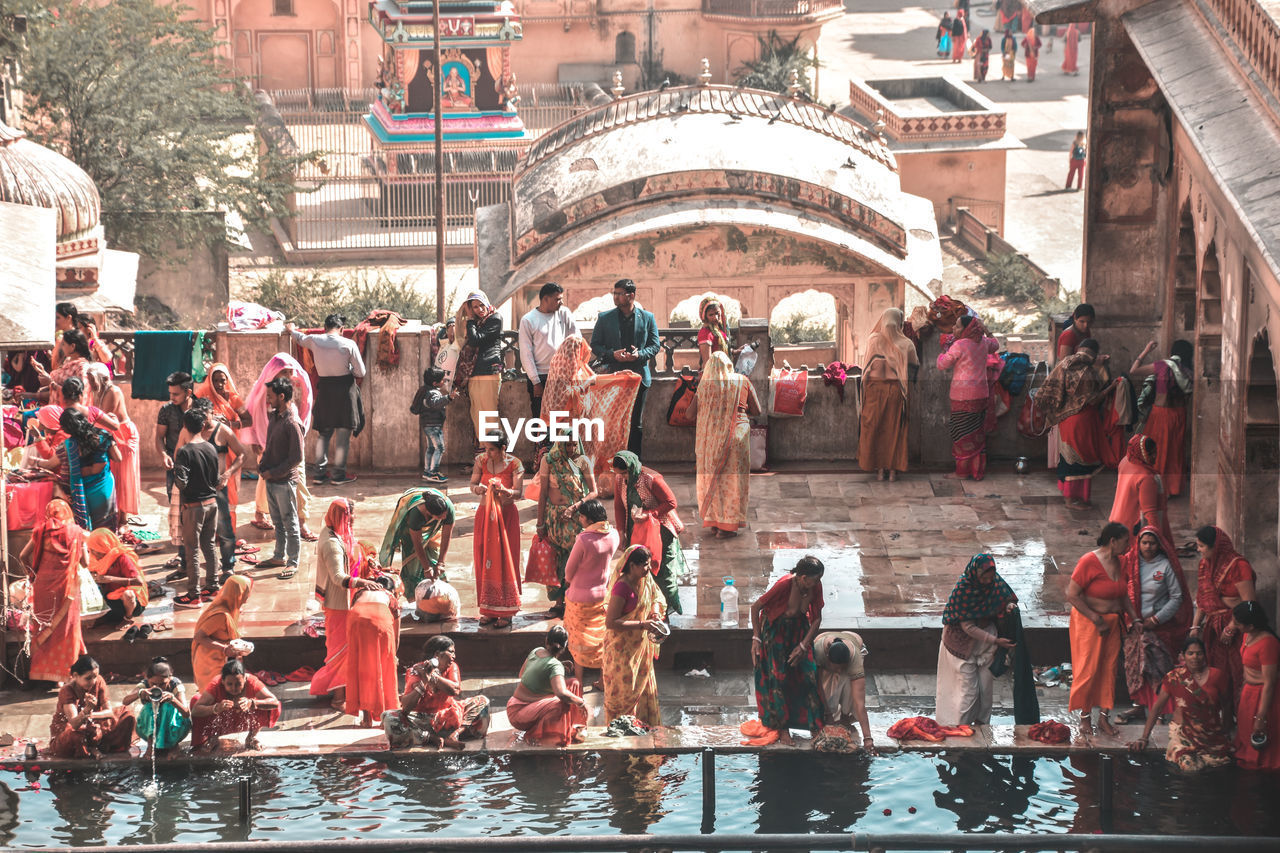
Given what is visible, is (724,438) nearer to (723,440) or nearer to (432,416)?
(723,440)

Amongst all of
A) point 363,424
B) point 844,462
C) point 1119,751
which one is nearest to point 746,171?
point 844,462

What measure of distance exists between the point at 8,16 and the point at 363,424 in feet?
44.1

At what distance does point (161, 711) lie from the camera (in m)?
9.84

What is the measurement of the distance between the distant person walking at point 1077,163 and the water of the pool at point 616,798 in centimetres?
2662

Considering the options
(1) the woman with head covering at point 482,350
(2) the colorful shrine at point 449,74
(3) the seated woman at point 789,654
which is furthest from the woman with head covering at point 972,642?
(2) the colorful shrine at point 449,74

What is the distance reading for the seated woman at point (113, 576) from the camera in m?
11.7

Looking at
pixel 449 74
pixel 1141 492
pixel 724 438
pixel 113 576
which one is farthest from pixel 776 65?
pixel 113 576

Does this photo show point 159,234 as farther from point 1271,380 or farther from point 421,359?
point 1271,380

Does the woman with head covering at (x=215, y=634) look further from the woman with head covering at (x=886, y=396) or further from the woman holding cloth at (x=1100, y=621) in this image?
the woman with head covering at (x=886, y=396)

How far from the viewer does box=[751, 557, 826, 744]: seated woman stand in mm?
9906

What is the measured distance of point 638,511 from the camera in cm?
1141

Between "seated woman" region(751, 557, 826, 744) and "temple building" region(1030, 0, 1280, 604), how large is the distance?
2644mm

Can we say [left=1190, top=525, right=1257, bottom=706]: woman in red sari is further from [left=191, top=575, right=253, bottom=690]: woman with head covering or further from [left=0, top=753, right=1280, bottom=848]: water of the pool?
[left=191, top=575, right=253, bottom=690]: woman with head covering

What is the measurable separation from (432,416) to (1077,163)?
24.0 meters
